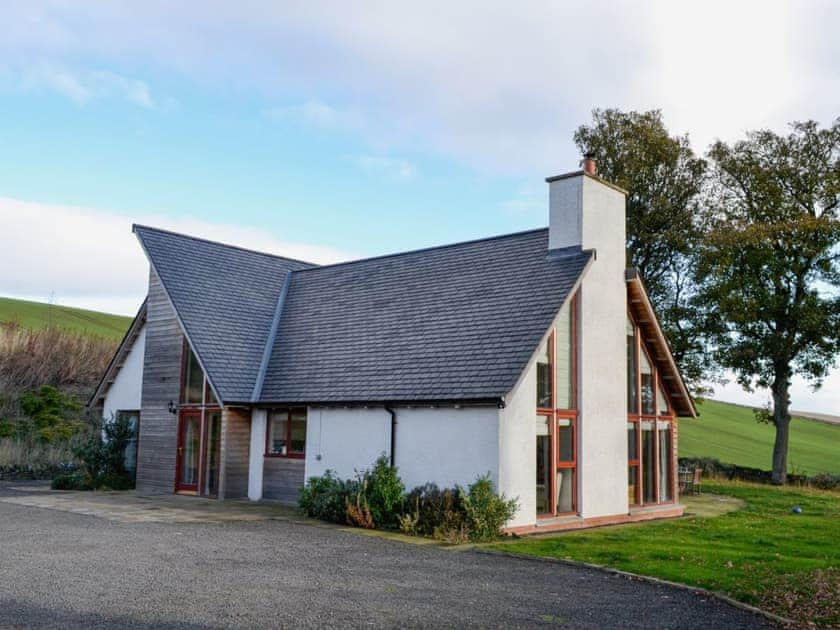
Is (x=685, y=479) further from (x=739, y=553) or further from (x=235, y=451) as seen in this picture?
(x=235, y=451)

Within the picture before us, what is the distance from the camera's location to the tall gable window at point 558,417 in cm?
1623

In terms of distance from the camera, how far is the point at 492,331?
17094 mm

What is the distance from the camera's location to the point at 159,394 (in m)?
22.0

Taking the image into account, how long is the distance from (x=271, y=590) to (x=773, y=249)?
24.8 metres

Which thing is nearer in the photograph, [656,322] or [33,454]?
[656,322]

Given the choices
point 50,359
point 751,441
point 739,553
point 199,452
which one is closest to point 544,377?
point 739,553

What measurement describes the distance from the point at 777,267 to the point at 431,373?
17.1m

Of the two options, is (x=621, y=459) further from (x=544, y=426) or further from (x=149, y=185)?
(x=149, y=185)

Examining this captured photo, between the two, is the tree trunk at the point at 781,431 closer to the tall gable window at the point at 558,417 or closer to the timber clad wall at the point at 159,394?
the tall gable window at the point at 558,417

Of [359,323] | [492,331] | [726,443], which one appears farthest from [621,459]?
[726,443]

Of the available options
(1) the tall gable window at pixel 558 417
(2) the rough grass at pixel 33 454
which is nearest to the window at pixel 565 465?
(1) the tall gable window at pixel 558 417

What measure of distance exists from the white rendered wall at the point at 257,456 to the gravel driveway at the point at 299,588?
625cm

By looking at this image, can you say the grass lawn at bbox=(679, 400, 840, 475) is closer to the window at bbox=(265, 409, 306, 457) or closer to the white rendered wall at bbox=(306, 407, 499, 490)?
the white rendered wall at bbox=(306, 407, 499, 490)

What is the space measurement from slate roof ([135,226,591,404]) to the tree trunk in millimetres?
15184
